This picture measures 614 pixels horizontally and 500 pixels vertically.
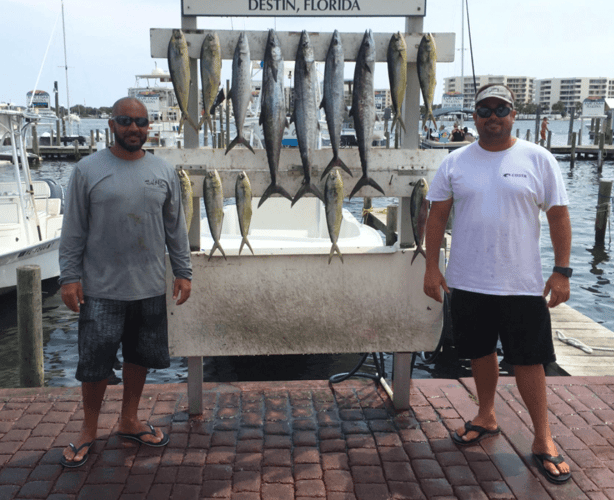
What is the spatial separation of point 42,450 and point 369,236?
562 centimetres

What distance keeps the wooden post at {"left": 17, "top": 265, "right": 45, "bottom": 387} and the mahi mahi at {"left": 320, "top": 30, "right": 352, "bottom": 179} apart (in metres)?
3.00

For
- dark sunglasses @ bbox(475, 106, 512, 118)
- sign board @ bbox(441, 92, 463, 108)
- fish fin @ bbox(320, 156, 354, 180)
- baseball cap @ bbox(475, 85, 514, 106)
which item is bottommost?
fish fin @ bbox(320, 156, 354, 180)

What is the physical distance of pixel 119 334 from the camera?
331 centimetres

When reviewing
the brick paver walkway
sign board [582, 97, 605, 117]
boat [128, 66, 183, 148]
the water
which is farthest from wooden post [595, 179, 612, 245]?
sign board [582, 97, 605, 117]

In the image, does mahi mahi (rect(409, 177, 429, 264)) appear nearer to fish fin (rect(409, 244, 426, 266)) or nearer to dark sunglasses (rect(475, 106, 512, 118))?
fish fin (rect(409, 244, 426, 266))

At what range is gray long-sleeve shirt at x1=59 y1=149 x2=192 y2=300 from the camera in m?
3.11

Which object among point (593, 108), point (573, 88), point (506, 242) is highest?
point (573, 88)

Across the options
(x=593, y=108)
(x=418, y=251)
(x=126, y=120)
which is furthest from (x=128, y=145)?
(x=593, y=108)

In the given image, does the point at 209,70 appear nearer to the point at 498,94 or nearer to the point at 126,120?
the point at 126,120

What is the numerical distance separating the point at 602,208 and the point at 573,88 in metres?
180

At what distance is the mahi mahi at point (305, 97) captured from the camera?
3182 millimetres

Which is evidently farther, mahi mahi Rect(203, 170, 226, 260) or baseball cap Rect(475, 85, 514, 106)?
mahi mahi Rect(203, 170, 226, 260)

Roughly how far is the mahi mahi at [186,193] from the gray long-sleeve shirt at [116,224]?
0.43ft

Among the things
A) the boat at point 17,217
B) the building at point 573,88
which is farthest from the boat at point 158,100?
the building at point 573,88
